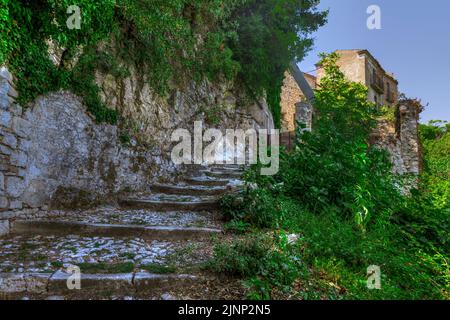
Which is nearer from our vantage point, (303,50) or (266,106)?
(303,50)

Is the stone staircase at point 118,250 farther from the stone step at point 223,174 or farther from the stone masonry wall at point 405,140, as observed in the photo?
the stone masonry wall at point 405,140

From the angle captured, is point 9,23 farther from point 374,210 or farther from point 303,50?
point 303,50

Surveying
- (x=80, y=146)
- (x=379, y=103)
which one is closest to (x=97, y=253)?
(x=80, y=146)

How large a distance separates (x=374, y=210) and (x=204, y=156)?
401cm

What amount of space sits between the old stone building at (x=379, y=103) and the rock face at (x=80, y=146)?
9.77ft

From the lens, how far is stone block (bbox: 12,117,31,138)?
116 inches

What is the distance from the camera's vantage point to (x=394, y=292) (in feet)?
7.26

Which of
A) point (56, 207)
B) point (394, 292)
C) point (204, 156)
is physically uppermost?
point (204, 156)

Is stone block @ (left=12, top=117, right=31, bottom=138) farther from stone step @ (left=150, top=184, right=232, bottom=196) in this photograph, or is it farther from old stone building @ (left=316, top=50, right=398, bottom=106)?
old stone building @ (left=316, top=50, right=398, bottom=106)

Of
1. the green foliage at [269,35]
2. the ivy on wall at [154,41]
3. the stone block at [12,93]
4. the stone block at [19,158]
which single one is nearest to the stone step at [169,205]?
the ivy on wall at [154,41]

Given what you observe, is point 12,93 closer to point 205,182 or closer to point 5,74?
point 5,74

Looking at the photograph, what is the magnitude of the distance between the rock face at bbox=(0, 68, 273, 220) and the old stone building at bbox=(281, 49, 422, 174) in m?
2.98

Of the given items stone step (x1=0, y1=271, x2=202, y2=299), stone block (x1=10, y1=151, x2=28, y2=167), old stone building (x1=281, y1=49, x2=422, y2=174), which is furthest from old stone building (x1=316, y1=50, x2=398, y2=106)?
stone step (x1=0, y1=271, x2=202, y2=299)
